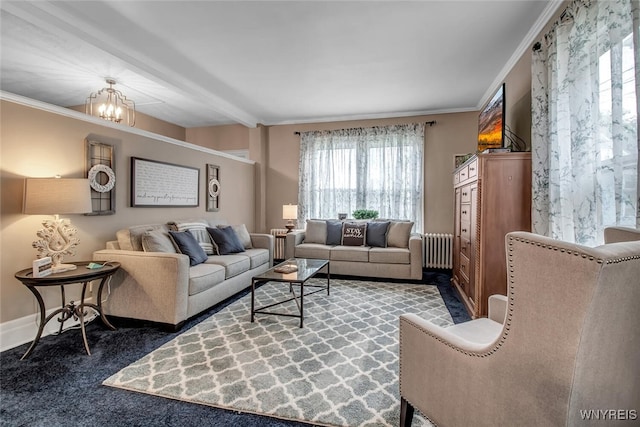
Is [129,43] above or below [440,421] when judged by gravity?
above

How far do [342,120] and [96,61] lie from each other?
372 centimetres

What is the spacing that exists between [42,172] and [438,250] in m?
5.11

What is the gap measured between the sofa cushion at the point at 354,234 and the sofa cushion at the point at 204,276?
2141 millimetres

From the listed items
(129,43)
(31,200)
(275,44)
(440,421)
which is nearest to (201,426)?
(440,421)

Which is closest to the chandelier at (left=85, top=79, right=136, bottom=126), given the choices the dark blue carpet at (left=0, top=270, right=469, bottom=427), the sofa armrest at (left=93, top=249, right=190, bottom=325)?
the sofa armrest at (left=93, top=249, right=190, bottom=325)

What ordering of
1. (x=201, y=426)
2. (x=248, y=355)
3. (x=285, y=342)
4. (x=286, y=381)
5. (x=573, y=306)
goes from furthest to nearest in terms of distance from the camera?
1. (x=285, y=342)
2. (x=248, y=355)
3. (x=286, y=381)
4. (x=201, y=426)
5. (x=573, y=306)

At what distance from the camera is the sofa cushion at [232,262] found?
11.4ft

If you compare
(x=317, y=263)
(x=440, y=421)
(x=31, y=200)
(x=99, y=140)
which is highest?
(x=99, y=140)

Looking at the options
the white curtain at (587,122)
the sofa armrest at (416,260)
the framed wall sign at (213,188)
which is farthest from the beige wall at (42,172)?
the white curtain at (587,122)

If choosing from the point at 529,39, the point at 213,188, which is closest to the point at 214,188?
the point at 213,188

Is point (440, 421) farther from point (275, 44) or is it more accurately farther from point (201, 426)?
point (275, 44)

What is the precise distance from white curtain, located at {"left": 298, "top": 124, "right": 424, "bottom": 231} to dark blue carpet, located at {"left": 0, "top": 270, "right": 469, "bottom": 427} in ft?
12.2

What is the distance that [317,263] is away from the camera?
3.67m

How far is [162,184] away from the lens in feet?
12.8
